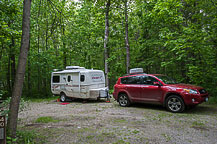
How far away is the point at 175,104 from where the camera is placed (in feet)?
22.3

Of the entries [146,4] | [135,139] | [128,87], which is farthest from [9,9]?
[146,4]

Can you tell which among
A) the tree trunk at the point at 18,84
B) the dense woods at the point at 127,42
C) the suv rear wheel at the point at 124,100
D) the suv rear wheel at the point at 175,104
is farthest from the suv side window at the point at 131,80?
the tree trunk at the point at 18,84

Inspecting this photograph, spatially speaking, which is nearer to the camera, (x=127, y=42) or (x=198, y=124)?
(x=198, y=124)

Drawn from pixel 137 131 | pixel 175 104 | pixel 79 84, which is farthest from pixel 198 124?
pixel 79 84

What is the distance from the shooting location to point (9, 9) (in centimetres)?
666

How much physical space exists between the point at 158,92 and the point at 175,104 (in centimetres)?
88

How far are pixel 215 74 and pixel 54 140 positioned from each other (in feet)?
28.1

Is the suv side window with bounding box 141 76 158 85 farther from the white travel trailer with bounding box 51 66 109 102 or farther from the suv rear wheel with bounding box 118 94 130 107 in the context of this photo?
the white travel trailer with bounding box 51 66 109 102

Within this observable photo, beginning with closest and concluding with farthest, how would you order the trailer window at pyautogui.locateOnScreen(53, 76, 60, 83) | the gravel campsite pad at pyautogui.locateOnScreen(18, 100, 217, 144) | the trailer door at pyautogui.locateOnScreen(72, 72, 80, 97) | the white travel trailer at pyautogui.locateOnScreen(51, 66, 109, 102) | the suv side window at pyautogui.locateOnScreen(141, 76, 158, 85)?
the gravel campsite pad at pyautogui.locateOnScreen(18, 100, 217, 144)
the suv side window at pyautogui.locateOnScreen(141, 76, 158, 85)
the white travel trailer at pyautogui.locateOnScreen(51, 66, 109, 102)
the trailer door at pyautogui.locateOnScreen(72, 72, 80, 97)
the trailer window at pyautogui.locateOnScreen(53, 76, 60, 83)

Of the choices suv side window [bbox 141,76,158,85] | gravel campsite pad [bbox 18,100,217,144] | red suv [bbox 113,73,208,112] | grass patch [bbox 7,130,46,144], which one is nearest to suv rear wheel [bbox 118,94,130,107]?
red suv [bbox 113,73,208,112]

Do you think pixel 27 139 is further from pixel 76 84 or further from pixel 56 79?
pixel 56 79

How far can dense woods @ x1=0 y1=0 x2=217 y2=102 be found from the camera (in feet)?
27.8

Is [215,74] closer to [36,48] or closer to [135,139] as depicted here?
[135,139]

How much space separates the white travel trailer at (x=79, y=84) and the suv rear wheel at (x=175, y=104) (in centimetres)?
469
